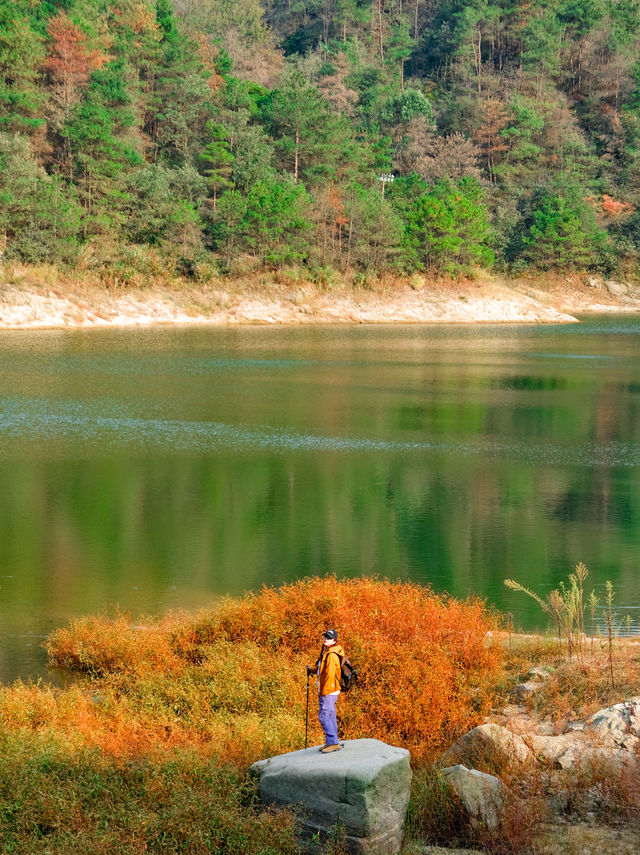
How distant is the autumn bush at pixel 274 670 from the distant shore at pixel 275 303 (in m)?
50.5

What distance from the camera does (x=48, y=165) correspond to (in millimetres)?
75000

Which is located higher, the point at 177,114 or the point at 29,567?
the point at 177,114

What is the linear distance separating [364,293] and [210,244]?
13.0 metres

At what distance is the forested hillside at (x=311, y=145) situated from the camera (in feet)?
237

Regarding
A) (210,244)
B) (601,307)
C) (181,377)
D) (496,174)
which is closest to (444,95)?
(496,174)

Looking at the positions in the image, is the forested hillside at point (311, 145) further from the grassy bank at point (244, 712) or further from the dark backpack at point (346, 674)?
the dark backpack at point (346, 674)

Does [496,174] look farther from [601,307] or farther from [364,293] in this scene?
[364,293]

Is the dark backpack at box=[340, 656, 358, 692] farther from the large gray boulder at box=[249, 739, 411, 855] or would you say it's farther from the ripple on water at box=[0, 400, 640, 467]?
the ripple on water at box=[0, 400, 640, 467]

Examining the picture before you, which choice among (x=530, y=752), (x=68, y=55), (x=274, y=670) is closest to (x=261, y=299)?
(x=68, y=55)

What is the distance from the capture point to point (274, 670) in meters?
10.5

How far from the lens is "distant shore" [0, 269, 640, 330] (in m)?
61.5

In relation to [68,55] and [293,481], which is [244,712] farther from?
[68,55]

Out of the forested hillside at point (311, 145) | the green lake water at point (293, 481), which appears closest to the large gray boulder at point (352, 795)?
the green lake water at point (293, 481)

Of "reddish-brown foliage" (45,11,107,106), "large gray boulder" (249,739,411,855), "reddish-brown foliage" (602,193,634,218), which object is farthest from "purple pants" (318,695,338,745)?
"reddish-brown foliage" (602,193,634,218)
